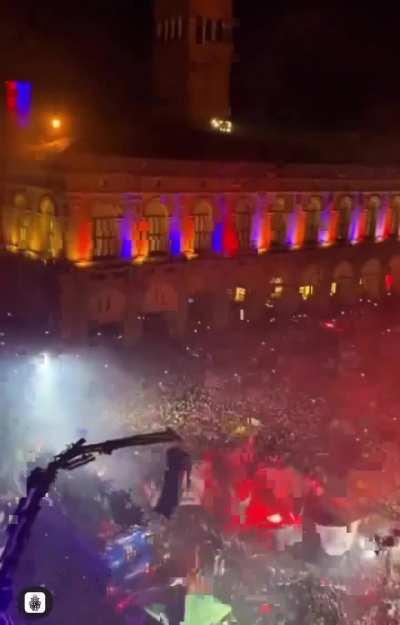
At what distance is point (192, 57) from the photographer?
141ft

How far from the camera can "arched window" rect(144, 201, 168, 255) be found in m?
33.8

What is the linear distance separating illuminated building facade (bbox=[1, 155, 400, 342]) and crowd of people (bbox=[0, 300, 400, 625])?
2.00m

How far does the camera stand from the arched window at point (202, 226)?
116 feet

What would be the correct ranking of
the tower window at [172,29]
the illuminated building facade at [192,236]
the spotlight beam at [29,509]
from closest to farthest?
the spotlight beam at [29,509]
the illuminated building facade at [192,236]
the tower window at [172,29]

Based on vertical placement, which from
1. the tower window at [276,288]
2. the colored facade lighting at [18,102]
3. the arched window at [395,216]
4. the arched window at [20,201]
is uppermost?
the colored facade lighting at [18,102]

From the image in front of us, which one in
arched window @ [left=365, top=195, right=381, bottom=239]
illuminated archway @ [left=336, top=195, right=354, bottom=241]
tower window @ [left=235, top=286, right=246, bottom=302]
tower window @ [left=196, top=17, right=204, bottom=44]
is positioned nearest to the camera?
tower window @ [left=235, top=286, right=246, bottom=302]

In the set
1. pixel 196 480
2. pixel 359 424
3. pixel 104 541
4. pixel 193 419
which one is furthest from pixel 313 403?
pixel 104 541

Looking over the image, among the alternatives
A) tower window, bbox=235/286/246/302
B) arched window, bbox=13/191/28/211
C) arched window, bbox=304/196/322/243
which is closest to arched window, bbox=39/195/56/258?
arched window, bbox=13/191/28/211

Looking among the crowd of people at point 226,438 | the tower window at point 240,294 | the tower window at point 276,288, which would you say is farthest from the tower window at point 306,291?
the tower window at point 240,294

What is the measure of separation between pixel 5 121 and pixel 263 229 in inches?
573

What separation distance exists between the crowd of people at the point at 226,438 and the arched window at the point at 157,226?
4587mm

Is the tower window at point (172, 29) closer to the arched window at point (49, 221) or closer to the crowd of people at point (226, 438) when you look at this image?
the arched window at point (49, 221)

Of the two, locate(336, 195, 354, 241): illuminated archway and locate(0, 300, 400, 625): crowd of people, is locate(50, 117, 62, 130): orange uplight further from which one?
locate(336, 195, 354, 241): illuminated archway

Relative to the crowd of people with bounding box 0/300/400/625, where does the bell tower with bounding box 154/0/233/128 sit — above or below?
above
